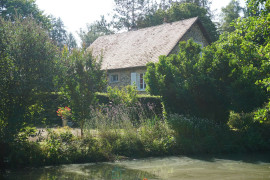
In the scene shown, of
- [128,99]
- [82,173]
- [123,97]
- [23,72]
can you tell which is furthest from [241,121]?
[23,72]

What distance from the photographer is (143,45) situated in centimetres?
2352

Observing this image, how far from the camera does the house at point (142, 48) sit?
21311 millimetres

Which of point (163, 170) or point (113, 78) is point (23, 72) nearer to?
point (163, 170)

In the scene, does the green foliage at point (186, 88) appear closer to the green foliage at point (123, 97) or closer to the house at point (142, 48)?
the green foliage at point (123, 97)

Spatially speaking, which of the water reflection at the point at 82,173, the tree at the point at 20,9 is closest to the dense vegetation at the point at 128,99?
the water reflection at the point at 82,173

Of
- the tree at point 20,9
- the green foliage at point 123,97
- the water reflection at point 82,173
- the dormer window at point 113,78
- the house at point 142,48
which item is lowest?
the water reflection at point 82,173

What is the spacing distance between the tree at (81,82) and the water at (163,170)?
189 cm

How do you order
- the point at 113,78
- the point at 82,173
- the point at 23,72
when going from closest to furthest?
the point at 82,173 < the point at 23,72 < the point at 113,78

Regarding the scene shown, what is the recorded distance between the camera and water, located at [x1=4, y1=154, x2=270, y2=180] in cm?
769

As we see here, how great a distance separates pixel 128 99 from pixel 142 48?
9.27 m

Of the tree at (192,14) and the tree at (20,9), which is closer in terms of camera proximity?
the tree at (192,14)

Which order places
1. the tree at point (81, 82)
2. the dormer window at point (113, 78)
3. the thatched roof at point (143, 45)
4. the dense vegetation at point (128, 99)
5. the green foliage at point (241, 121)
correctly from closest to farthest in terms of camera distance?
1. the dense vegetation at point (128, 99)
2. the tree at point (81, 82)
3. the green foliage at point (241, 121)
4. the thatched roof at point (143, 45)
5. the dormer window at point (113, 78)

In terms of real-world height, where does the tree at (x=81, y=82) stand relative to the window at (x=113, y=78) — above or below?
below

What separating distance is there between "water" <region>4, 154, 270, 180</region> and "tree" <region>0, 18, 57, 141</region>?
4.69 ft
